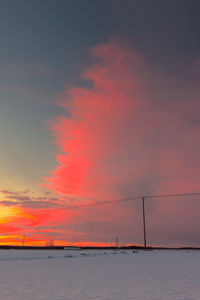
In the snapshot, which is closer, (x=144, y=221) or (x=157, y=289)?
(x=157, y=289)

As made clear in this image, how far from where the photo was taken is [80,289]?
1842 cm

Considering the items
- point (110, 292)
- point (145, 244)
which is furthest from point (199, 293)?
point (145, 244)

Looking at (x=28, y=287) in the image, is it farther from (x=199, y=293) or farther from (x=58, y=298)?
(x=199, y=293)

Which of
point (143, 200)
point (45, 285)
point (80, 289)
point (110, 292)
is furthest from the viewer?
point (143, 200)

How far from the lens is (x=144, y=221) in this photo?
8612cm

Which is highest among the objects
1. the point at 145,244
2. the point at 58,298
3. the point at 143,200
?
the point at 143,200

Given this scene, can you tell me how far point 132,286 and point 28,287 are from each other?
17.4ft

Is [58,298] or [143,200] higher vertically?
[143,200]

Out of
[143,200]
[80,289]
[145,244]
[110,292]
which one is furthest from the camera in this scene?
[143,200]

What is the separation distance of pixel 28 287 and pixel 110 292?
16.0 feet

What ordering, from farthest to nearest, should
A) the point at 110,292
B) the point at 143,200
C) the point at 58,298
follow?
the point at 143,200 < the point at 110,292 < the point at 58,298

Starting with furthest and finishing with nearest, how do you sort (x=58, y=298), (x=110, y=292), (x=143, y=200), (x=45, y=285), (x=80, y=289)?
(x=143, y=200)
(x=45, y=285)
(x=80, y=289)
(x=110, y=292)
(x=58, y=298)

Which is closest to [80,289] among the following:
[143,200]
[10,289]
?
[10,289]

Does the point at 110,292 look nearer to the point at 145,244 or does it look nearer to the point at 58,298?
the point at 58,298
